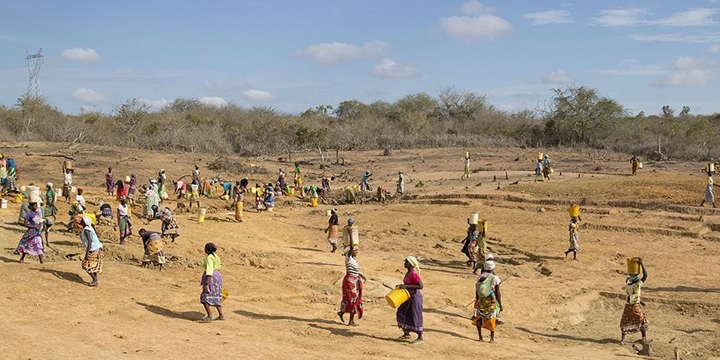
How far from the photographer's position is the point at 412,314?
1120cm

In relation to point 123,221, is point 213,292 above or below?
below

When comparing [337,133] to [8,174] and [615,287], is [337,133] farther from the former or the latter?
[615,287]

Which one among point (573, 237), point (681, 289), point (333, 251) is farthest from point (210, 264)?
point (573, 237)

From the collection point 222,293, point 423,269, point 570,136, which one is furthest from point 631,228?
point 570,136

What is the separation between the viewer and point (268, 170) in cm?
4159

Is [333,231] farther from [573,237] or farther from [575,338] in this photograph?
[575,338]

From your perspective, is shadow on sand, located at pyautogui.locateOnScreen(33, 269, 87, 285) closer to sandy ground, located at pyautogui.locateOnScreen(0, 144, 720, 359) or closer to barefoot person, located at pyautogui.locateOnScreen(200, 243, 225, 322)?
sandy ground, located at pyautogui.locateOnScreen(0, 144, 720, 359)

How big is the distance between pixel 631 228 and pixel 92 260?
1699cm

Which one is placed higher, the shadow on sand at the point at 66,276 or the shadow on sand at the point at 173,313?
the shadow on sand at the point at 66,276

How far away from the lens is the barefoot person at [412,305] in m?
11.1

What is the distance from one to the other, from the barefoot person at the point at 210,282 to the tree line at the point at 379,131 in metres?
33.9

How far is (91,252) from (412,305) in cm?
602

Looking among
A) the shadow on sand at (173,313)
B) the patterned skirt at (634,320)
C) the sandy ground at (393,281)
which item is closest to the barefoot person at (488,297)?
the sandy ground at (393,281)

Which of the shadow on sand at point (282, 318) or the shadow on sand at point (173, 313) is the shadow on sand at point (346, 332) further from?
the shadow on sand at point (173, 313)
